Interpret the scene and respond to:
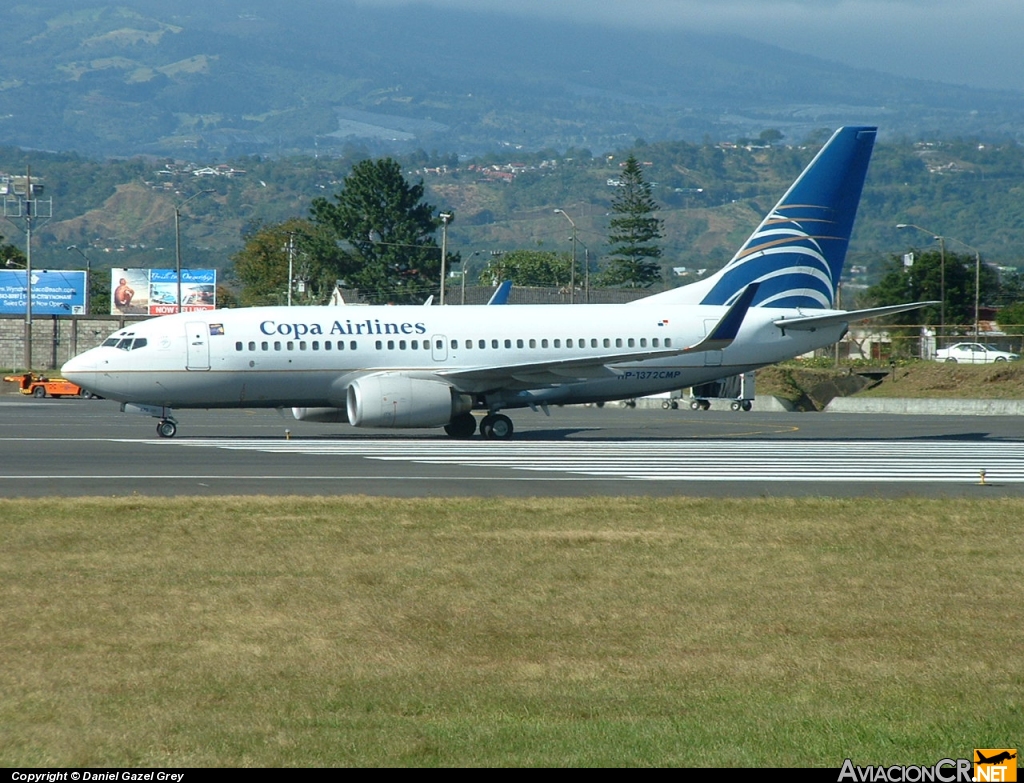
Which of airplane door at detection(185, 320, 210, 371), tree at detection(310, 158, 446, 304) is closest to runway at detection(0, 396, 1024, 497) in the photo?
airplane door at detection(185, 320, 210, 371)

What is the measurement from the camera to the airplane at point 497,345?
30.4m

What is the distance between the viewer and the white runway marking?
2348cm

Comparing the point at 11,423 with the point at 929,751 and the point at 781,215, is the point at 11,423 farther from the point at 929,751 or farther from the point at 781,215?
the point at 929,751

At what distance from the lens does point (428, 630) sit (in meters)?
10.7

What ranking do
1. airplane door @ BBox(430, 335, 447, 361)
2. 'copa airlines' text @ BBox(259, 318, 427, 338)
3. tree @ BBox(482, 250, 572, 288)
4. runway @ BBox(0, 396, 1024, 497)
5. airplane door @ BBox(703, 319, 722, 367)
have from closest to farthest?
runway @ BBox(0, 396, 1024, 497) → 'copa airlines' text @ BBox(259, 318, 427, 338) → airplane door @ BBox(430, 335, 447, 361) → airplane door @ BBox(703, 319, 722, 367) → tree @ BBox(482, 250, 572, 288)

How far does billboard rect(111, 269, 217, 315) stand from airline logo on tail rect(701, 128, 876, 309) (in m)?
83.9

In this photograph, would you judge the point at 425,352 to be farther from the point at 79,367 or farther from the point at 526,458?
the point at 79,367

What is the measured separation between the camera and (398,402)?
29891 millimetres

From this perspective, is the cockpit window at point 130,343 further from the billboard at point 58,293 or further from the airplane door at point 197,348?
the billboard at point 58,293

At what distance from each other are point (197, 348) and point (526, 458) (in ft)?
29.2

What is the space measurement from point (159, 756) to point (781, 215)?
29.6 metres

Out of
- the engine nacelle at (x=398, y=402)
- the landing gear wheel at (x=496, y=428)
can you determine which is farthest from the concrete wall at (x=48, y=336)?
the engine nacelle at (x=398, y=402)

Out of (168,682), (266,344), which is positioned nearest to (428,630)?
(168,682)

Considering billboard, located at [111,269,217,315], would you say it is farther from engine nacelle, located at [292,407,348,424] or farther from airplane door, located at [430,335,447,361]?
airplane door, located at [430,335,447,361]
